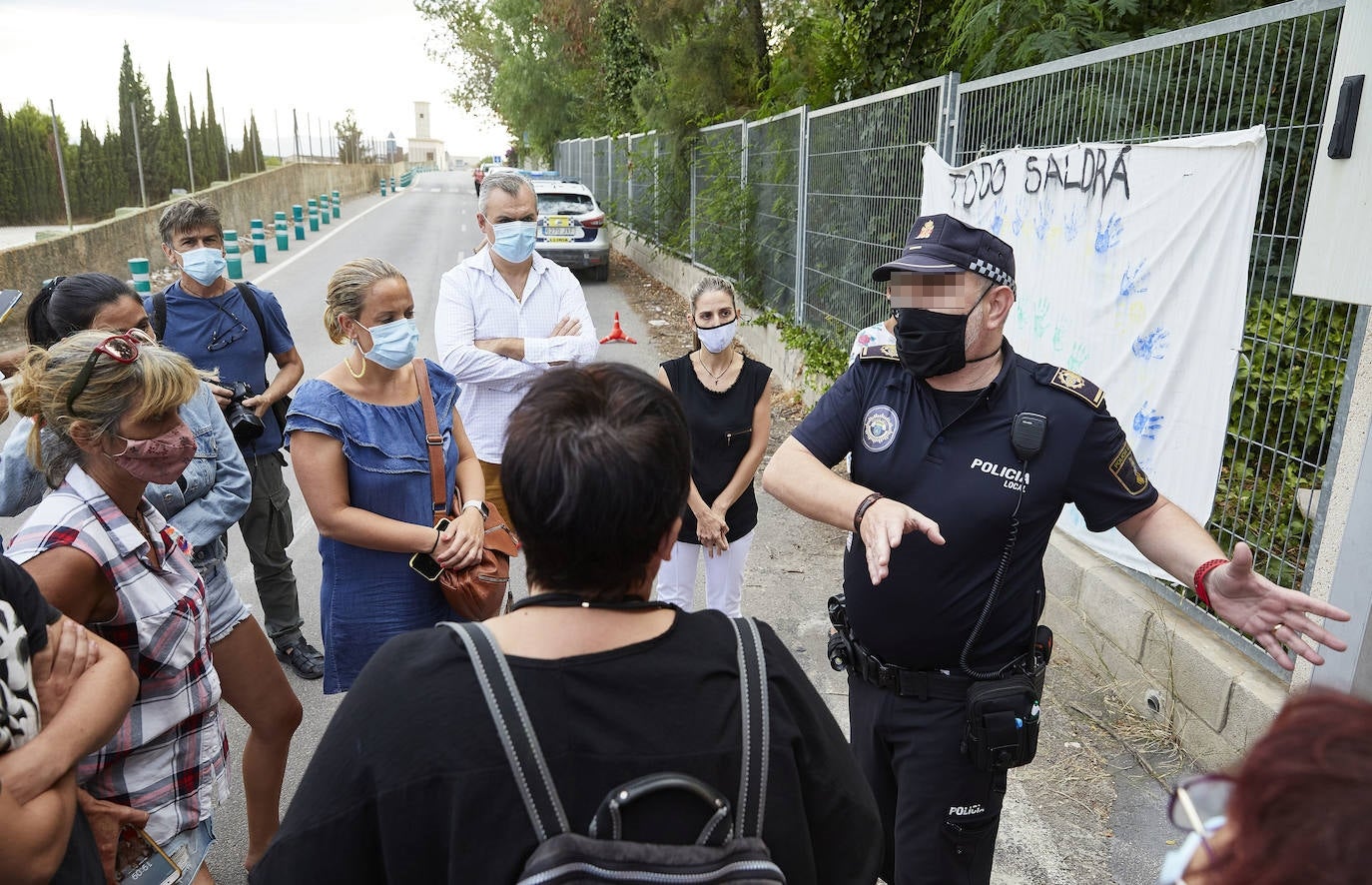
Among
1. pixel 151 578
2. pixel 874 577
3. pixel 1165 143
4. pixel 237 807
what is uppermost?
pixel 1165 143

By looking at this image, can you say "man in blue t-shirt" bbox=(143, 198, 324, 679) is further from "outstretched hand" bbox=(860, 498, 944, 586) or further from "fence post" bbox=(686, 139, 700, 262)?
"fence post" bbox=(686, 139, 700, 262)

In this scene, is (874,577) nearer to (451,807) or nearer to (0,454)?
(451,807)

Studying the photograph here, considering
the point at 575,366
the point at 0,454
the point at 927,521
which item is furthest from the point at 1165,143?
the point at 0,454

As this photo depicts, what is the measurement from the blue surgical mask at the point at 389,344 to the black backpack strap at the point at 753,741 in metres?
2.07

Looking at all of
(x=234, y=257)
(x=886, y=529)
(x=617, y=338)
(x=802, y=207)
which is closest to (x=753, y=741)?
(x=886, y=529)

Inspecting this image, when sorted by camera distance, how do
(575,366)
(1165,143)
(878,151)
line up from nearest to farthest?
(575,366)
(1165,143)
(878,151)

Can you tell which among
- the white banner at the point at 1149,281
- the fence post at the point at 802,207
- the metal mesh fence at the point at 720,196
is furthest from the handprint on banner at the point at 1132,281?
the metal mesh fence at the point at 720,196

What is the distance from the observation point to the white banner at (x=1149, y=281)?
11.7 ft

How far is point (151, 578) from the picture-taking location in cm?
225

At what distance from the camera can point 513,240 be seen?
424 centimetres

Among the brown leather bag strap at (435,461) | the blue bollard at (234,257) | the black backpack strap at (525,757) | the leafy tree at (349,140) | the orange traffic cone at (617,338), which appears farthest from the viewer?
the leafy tree at (349,140)

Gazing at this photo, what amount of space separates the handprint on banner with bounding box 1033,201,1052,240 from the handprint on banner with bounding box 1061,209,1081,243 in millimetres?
139

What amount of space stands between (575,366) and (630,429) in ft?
0.59

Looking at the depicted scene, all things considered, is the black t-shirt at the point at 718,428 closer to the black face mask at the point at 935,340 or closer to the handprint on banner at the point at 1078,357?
the black face mask at the point at 935,340
